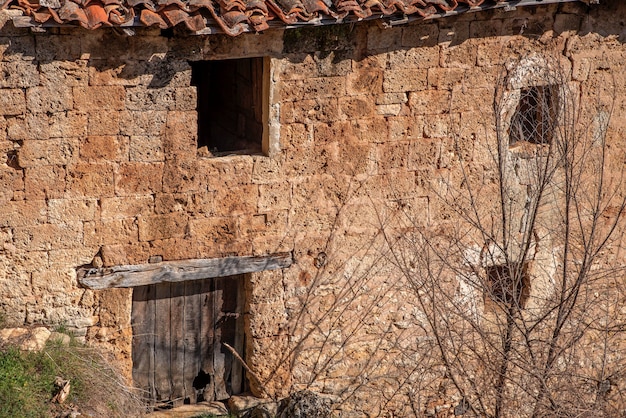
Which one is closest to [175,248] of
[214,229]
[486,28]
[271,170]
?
[214,229]

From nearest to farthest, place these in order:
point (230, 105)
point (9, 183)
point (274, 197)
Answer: point (9, 183) → point (274, 197) → point (230, 105)

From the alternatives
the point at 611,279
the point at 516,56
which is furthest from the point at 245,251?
the point at 611,279

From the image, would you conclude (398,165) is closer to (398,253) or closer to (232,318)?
(398,253)

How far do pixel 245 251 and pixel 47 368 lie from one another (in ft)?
6.42

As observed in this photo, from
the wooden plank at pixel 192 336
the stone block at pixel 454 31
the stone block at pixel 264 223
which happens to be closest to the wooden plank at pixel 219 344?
the wooden plank at pixel 192 336

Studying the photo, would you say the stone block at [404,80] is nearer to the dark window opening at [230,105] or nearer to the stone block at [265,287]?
the dark window opening at [230,105]

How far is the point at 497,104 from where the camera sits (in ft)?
30.8

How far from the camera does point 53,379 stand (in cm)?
848

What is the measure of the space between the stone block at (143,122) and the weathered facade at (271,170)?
0.01 m

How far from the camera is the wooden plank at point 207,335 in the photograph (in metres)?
9.59

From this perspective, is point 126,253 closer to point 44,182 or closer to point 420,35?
point 44,182

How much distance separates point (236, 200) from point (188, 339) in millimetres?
1401

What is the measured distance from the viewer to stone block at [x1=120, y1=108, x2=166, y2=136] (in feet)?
28.2

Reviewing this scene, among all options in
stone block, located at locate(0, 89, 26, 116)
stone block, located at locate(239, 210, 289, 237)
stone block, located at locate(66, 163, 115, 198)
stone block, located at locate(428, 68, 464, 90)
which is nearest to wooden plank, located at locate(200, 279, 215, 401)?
stone block, located at locate(239, 210, 289, 237)
